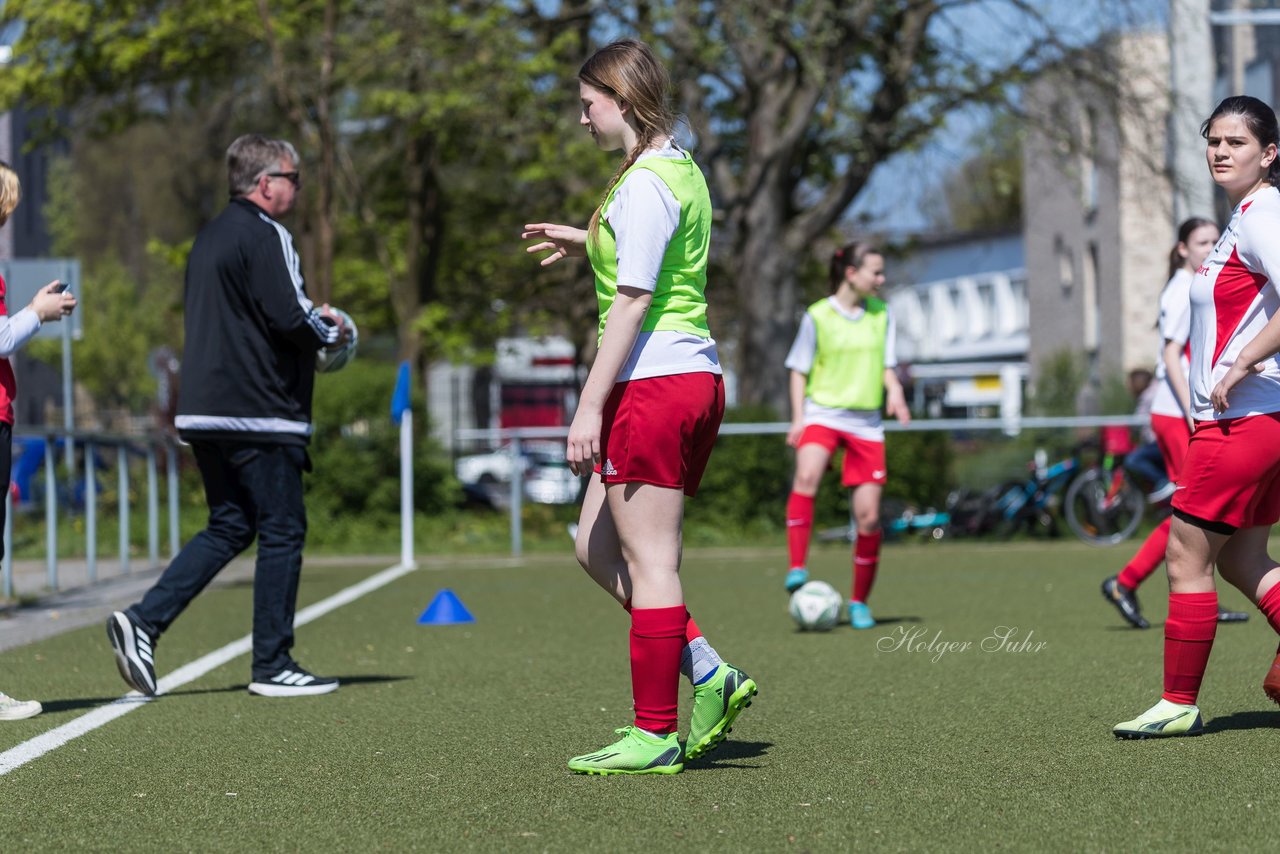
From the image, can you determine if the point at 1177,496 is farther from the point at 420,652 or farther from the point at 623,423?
the point at 420,652

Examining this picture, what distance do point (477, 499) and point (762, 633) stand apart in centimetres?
1019

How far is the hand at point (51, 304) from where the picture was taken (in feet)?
20.1

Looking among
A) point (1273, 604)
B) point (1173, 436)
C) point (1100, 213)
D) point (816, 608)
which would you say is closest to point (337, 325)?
point (816, 608)

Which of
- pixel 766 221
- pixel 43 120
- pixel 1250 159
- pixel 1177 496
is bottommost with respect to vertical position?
pixel 1177 496

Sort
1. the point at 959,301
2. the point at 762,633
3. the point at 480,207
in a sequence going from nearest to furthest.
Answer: the point at 762,633 < the point at 480,207 < the point at 959,301

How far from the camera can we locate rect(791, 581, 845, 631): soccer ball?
29.4 feet

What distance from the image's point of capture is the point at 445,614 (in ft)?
32.7

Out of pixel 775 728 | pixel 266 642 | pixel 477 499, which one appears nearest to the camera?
pixel 775 728

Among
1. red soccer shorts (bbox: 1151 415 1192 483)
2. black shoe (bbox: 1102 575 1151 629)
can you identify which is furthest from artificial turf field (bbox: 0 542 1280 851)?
red soccer shorts (bbox: 1151 415 1192 483)

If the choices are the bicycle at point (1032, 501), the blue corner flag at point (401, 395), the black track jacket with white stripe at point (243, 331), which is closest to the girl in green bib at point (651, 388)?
the black track jacket with white stripe at point (243, 331)

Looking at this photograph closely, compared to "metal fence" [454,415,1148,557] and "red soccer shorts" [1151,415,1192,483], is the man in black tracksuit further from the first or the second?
"metal fence" [454,415,1148,557]

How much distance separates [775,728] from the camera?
574cm

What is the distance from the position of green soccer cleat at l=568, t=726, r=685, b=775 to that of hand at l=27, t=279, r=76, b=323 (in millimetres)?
2557

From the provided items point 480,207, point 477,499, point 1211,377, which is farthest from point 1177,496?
point 480,207
